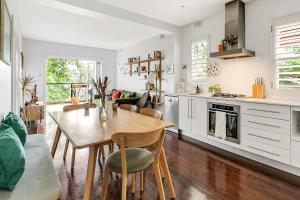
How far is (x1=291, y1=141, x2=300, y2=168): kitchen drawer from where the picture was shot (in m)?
2.29

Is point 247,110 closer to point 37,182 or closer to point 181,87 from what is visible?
point 181,87

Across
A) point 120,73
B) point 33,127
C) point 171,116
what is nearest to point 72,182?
point 171,116

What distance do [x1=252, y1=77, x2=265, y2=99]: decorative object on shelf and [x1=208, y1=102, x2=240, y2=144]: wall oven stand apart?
19.7 inches

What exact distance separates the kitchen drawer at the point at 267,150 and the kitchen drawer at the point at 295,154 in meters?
0.05

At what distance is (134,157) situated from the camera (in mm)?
1796

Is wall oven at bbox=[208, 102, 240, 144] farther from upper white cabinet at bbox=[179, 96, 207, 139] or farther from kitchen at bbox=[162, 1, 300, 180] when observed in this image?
upper white cabinet at bbox=[179, 96, 207, 139]

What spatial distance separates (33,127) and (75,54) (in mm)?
3402

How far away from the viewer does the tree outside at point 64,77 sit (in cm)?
878

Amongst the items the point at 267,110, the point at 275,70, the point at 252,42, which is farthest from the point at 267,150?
the point at 252,42

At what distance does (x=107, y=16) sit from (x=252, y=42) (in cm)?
270

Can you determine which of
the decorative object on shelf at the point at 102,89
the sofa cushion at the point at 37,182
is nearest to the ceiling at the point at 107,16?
the decorative object on shelf at the point at 102,89

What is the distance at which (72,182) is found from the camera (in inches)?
87.7

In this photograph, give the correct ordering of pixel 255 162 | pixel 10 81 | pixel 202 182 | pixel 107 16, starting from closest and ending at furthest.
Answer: pixel 202 182 → pixel 10 81 → pixel 255 162 → pixel 107 16

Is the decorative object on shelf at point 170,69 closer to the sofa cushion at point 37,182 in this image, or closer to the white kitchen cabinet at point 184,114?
the white kitchen cabinet at point 184,114
